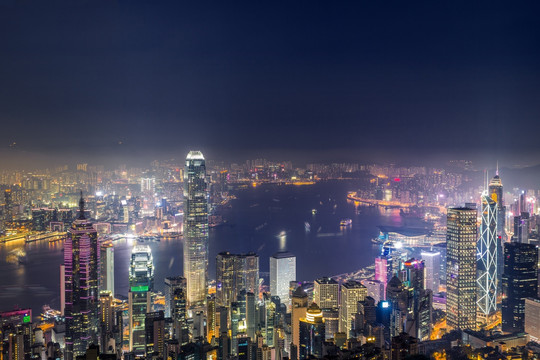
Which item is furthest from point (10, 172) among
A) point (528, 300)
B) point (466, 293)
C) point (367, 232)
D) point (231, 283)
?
point (367, 232)

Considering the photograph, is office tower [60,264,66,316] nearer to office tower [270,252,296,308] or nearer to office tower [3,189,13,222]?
office tower [3,189,13,222]

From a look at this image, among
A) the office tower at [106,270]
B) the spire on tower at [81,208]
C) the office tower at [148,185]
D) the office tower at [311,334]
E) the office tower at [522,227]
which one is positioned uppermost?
the office tower at [148,185]

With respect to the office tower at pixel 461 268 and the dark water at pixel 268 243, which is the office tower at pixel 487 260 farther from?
the dark water at pixel 268 243

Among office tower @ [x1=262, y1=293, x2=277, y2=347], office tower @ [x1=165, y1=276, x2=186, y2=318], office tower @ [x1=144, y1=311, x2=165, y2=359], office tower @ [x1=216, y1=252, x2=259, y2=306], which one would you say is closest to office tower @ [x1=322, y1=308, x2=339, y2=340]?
office tower @ [x1=262, y1=293, x2=277, y2=347]

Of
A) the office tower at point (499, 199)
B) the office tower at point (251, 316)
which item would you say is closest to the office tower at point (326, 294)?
the office tower at point (251, 316)

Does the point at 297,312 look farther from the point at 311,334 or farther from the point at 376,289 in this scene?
the point at 376,289
